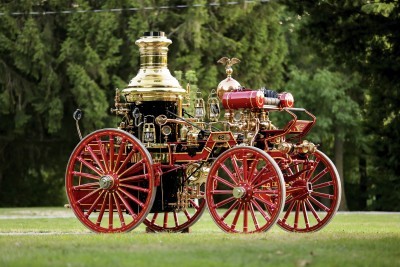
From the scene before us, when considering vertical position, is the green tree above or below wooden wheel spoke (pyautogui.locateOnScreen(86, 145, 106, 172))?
above

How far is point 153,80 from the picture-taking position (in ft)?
61.1

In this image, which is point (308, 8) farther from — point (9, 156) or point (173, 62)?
point (9, 156)

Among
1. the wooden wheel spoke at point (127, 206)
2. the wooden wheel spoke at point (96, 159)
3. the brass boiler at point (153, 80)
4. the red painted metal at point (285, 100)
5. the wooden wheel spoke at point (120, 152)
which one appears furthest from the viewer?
the brass boiler at point (153, 80)

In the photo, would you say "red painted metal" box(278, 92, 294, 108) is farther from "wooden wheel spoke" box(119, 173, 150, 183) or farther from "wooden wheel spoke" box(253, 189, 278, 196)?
"wooden wheel spoke" box(119, 173, 150, 183)

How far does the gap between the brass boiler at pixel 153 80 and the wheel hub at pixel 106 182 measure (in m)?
1.40

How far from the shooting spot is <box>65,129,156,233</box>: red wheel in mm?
17562

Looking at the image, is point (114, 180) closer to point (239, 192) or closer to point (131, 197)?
point (131, 197)

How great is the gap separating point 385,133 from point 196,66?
21043mm

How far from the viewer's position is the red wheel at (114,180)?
57.6ft

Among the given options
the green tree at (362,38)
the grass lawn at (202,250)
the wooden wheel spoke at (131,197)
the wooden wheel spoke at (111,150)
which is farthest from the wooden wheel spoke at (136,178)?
the green tree at (362,38)

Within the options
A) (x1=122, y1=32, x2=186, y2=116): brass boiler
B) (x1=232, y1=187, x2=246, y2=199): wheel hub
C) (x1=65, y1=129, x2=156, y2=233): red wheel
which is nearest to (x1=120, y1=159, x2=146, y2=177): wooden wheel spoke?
(x1=65, y1=129, x2=156, y2=233): red wheel

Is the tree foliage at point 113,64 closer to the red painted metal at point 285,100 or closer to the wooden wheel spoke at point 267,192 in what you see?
the red painted metal at point 285,100

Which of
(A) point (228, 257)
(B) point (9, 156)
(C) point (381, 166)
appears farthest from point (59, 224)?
(B) point (9, 156)

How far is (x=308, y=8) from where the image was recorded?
49.6 feet
